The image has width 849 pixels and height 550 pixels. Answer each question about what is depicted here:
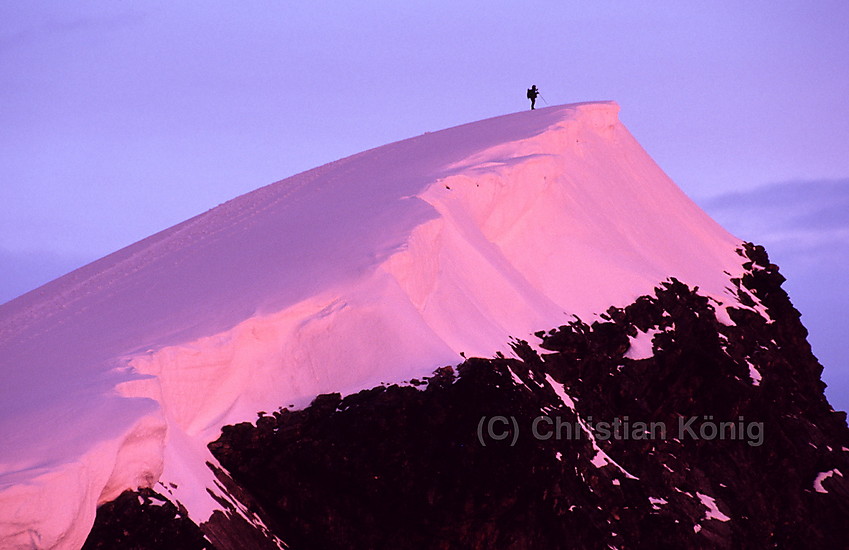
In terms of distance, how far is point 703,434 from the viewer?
70.5 feet

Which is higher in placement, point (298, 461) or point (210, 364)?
point (210, 364)

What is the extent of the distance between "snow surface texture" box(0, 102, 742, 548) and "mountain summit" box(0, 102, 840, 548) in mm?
38

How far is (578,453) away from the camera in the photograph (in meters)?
17.4

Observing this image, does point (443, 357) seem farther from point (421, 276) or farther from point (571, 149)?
point (571, 149)

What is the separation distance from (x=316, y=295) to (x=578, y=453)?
4.75 m

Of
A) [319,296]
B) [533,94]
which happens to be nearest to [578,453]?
[319,296]

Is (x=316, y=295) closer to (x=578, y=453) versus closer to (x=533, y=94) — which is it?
(x=578, y=453)

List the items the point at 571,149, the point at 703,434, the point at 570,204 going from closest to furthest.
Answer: the point at 703,434 → the point at 570,204 → the point at 571,149

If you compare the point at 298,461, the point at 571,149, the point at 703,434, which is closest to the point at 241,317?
the point at 298,461

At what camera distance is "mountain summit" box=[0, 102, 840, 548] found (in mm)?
14273

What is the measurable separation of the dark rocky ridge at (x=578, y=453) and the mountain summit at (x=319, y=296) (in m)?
0.51

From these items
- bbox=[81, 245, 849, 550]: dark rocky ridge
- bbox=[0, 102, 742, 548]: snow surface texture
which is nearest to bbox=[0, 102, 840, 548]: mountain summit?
bbox=[0, 102, 742, 548]: snow surface texture

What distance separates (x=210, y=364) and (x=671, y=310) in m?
10.8

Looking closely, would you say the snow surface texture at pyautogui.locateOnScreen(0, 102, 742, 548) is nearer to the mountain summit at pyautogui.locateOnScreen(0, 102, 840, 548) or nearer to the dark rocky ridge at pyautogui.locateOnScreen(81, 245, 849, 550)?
the mountain summit at pyautogui.locateOnScreen(0, 102, 840, 548)
